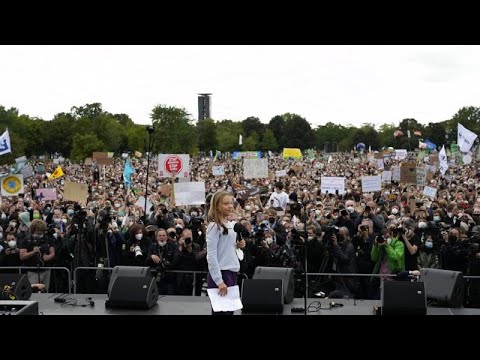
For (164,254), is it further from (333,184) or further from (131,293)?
(333,184)

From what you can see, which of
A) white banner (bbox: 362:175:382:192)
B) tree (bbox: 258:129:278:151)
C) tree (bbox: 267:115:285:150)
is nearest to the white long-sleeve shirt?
white banner (bbox: 362:175:382:192)

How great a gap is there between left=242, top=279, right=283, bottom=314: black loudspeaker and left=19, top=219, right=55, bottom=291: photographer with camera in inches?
156

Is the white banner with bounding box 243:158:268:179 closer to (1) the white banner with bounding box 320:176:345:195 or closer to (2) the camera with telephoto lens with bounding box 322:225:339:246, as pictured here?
(1) the white banner with bounding box 320:176:345:195

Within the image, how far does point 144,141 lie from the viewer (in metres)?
85.5

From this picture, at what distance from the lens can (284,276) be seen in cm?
928

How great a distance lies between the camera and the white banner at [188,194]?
1481cm

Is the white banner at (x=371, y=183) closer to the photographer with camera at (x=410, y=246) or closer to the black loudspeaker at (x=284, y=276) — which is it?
the photographer with camera at (x=410, y=246)

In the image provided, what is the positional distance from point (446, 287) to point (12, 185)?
1175 centimetres

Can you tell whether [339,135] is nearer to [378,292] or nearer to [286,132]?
[286,132]

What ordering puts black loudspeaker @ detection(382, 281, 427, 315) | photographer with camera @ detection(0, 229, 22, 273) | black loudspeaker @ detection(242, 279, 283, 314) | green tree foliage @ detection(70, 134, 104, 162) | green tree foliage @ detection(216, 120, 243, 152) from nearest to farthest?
black loudspeaker @ detection(382, 281, 427, 315), black loudspeaker @ detection(242, 279, 283, 314), photographer with camera @ detection(0, 229, 22, 273), green tree foliage @ detection(70, 134, 104, 162), green tree foliage @ detection(216, 120, 243, 152)

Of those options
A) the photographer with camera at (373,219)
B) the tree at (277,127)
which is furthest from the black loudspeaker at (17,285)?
the tree at (277,127)

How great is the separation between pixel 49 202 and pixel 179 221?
31.8 feet

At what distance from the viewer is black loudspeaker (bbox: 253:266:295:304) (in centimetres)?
921

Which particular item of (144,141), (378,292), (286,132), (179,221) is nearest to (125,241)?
(179,221)
